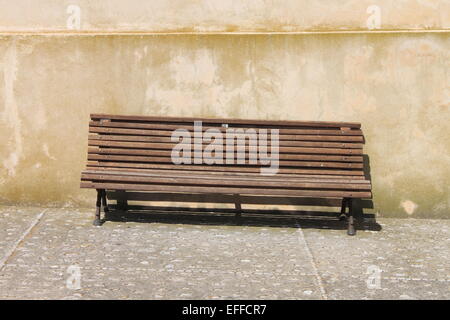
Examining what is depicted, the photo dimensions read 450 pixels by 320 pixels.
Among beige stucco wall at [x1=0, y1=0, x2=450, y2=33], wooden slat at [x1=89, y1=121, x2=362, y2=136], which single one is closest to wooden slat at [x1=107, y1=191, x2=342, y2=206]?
wooden slat at [x1=89, y1=121, x2=362, y2=136]

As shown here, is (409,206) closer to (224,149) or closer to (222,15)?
(224,149)

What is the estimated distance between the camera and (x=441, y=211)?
5891 millimetres

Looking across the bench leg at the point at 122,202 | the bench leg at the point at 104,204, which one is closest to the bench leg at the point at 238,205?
the bench leg at the point at 122,202

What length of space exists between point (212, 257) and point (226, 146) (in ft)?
3.94

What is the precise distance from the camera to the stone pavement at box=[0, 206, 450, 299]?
13.4ft

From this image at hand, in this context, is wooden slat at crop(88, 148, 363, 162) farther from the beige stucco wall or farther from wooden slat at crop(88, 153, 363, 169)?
the beige stucco wall

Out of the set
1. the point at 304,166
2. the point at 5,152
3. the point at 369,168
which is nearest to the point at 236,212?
the point at 304,166

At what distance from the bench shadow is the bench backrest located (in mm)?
477

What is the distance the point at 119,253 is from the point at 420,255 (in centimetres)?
231

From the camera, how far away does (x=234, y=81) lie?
19.2 feet

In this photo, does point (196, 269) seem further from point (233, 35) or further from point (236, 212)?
point (233, 35)
